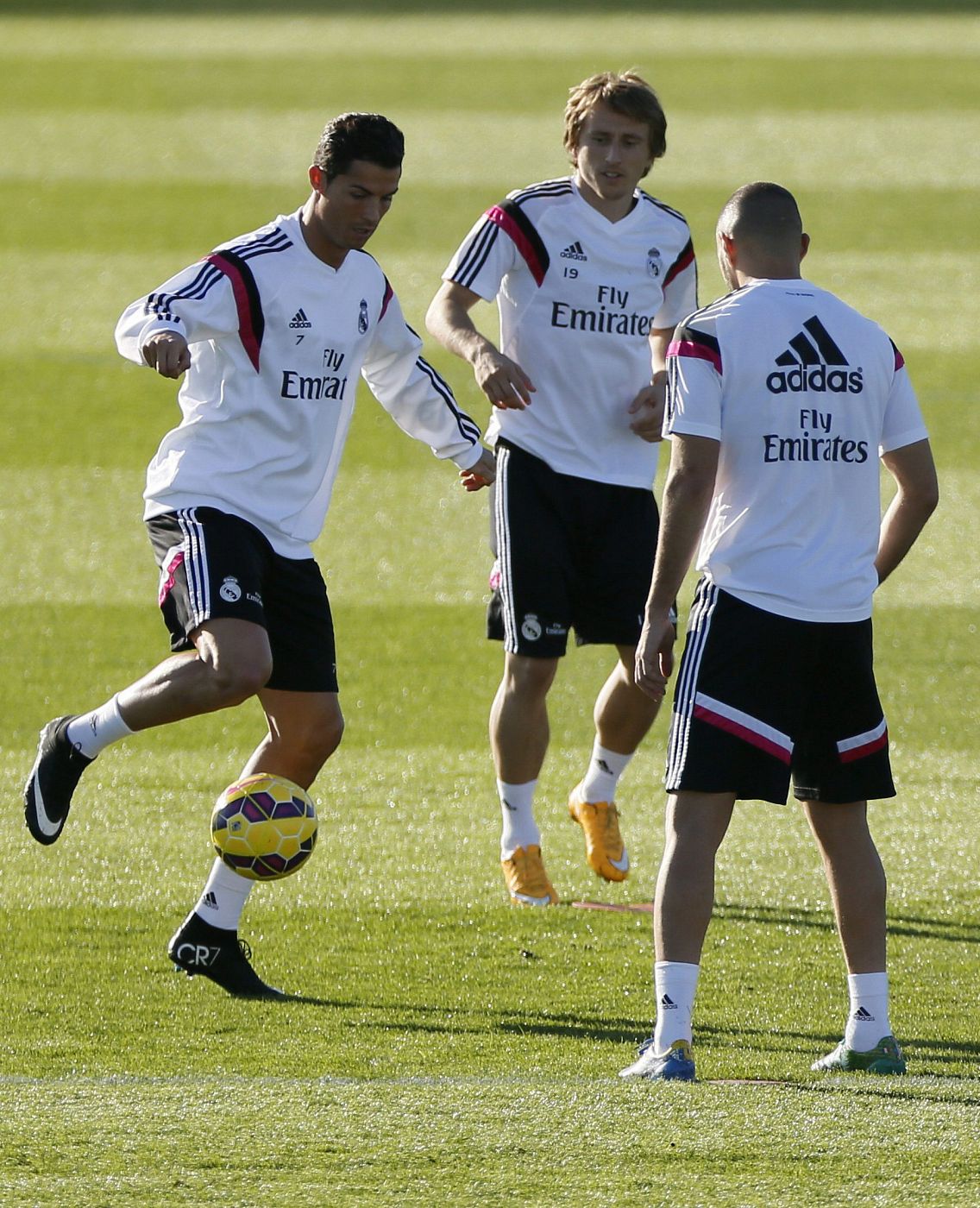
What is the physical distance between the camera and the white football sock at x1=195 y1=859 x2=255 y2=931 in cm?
479

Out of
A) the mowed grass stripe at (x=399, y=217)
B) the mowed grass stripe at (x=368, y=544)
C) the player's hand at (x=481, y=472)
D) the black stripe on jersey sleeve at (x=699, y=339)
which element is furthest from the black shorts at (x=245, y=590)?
the mowed grass stripe at (x=399, y=217)

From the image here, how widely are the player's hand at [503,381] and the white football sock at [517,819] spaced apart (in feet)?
3.97

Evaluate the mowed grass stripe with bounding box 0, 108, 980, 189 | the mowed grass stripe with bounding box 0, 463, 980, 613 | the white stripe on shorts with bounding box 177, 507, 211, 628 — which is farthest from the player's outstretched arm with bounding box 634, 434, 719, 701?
the mowed grass stripe with bounding box 0, 108, 980, 189

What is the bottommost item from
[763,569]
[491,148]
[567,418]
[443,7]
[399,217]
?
[763,569]

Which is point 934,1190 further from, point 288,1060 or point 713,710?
point 288,1060

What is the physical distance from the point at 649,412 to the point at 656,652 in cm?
190

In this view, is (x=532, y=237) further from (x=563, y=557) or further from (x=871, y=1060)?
(x=871, y=1060)

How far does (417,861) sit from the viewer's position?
6051 mm

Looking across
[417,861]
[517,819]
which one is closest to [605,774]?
[517,819]

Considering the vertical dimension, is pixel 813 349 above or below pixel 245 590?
above

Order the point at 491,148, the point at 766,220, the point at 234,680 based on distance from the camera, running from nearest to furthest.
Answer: the point at 766,220, the point at 234,680, the point at 491,148

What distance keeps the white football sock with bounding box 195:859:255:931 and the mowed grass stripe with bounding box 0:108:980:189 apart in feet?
43.2

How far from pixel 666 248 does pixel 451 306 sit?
73cm

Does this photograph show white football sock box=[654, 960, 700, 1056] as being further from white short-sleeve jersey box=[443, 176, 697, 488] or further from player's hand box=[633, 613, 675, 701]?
white short-sleeve jersey box=[443, 176, 697, 488]
